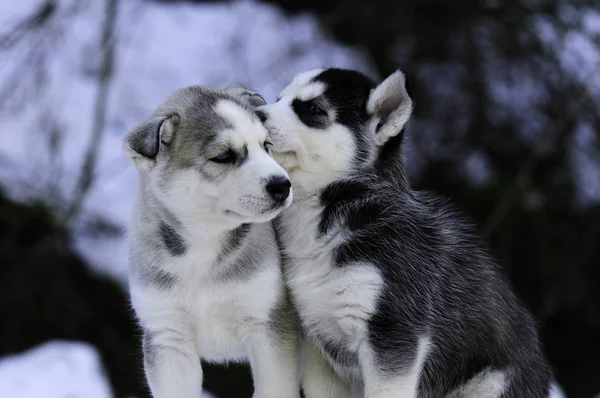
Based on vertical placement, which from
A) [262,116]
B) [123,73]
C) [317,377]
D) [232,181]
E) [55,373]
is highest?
[262,116]

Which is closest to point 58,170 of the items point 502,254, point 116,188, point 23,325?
point 116,188

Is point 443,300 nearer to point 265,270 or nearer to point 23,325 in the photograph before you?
point 265,270

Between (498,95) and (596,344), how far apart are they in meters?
3.06

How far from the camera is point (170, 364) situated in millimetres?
4629

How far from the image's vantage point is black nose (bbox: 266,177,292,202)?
4.31 m

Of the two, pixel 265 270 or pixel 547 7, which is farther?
pixel 547 7

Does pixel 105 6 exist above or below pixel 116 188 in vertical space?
above

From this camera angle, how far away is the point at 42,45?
30.1 ft

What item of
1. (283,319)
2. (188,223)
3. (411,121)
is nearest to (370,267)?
(283,319)

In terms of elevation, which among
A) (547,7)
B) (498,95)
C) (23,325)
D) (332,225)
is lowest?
(23,325)

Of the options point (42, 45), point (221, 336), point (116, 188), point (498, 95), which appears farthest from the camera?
point (498, 95)

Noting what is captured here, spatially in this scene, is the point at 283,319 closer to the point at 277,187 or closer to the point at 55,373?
the point at 277,187

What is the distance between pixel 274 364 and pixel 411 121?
20.4 feet

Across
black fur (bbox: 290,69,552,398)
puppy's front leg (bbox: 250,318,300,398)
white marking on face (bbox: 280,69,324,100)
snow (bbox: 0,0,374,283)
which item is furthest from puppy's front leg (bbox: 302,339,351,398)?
snow (bbox: 0,0,374,283)
